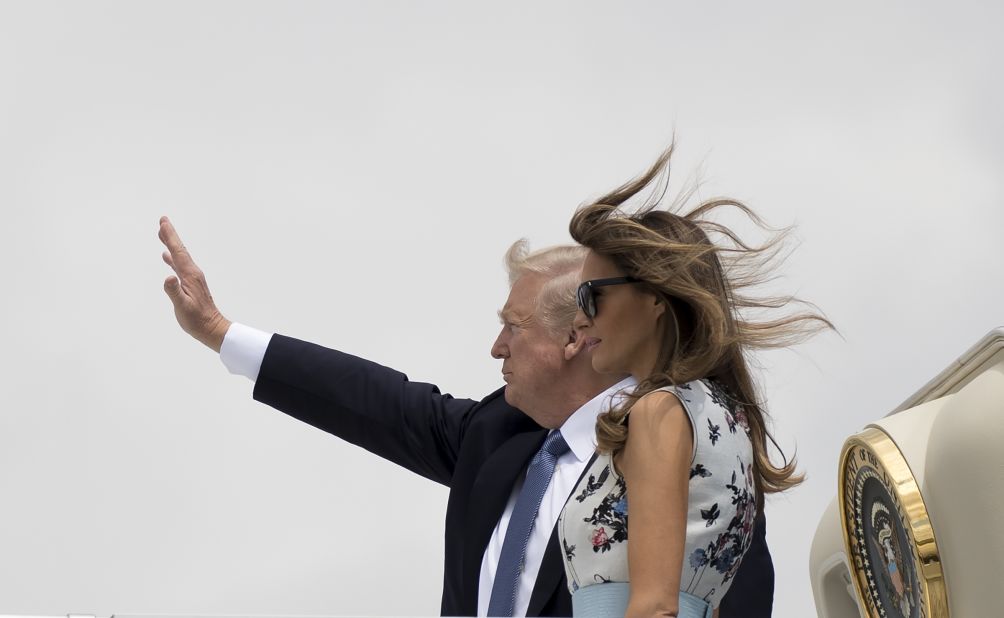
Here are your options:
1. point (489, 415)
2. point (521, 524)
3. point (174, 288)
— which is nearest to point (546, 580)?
point (521, 524)

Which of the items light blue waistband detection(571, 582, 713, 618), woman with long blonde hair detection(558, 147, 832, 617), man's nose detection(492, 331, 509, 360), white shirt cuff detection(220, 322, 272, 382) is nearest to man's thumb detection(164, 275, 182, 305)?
white shirt cuff detection(220, 322, 272, 382)

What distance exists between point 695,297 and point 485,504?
3.88 feet

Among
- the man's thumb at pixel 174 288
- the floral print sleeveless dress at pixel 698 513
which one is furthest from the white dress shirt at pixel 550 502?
the man's thumb at pixel 174 288

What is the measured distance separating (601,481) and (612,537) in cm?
11

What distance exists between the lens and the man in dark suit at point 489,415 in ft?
10.0

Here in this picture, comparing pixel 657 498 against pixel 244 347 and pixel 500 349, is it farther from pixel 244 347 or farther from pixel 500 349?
pixel 244 347

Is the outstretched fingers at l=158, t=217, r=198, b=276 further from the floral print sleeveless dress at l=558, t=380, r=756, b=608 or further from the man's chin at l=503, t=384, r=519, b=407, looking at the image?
the floral print sleeveless dress at l=558, t=380, r=756, b=608

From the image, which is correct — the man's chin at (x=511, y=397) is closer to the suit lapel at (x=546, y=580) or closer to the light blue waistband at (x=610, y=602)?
the suit lapel at (x=546, y=580)

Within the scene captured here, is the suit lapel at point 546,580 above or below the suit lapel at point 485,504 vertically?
below

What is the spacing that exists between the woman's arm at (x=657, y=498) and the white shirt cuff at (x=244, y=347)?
6.26ft

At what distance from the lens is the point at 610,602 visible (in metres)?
2.16

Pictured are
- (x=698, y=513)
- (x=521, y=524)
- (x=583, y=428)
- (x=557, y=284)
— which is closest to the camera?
(x=698, y=513)

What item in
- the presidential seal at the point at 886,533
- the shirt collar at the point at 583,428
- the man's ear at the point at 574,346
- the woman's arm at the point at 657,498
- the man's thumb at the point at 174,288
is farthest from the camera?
the man's thumb at the point at 174,288

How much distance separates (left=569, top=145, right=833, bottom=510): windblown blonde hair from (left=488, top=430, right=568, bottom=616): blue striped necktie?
0.71m
